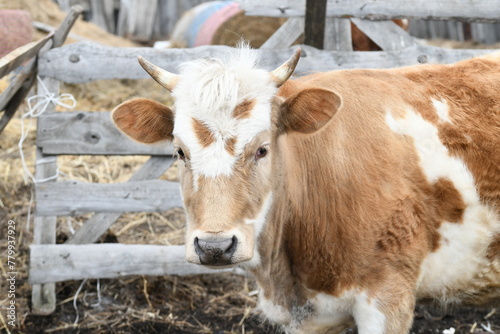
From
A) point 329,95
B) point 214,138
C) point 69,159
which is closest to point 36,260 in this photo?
point 69,159

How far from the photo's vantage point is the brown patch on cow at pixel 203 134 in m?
3.15

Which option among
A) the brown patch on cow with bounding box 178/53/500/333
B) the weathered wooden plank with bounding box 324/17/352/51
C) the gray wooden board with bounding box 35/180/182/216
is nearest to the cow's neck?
the brown patch on cow with bounding box 178/53/500/333

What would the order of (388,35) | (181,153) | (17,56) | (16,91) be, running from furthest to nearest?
(388,35)
(16,91)
(17,56)
(181,153)

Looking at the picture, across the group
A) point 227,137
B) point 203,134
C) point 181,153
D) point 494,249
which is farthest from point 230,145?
point 494,249

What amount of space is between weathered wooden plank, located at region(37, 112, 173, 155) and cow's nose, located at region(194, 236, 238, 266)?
7.41ft

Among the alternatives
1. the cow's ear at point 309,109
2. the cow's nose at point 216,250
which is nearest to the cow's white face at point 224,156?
the cow's nose at point 216,250

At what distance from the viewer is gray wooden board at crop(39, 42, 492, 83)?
5156mm

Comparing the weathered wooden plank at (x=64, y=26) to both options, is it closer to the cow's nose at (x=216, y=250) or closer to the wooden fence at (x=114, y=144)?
the wooden fence at (x=114, y=144)

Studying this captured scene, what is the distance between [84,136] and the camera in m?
5.16

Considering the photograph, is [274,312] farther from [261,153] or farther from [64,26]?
[64,26]

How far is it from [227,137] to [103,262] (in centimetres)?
255

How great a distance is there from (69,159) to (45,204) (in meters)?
1.85

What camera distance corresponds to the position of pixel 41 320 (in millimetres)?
5160

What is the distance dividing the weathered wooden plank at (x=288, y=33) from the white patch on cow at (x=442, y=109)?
1.93 meters
